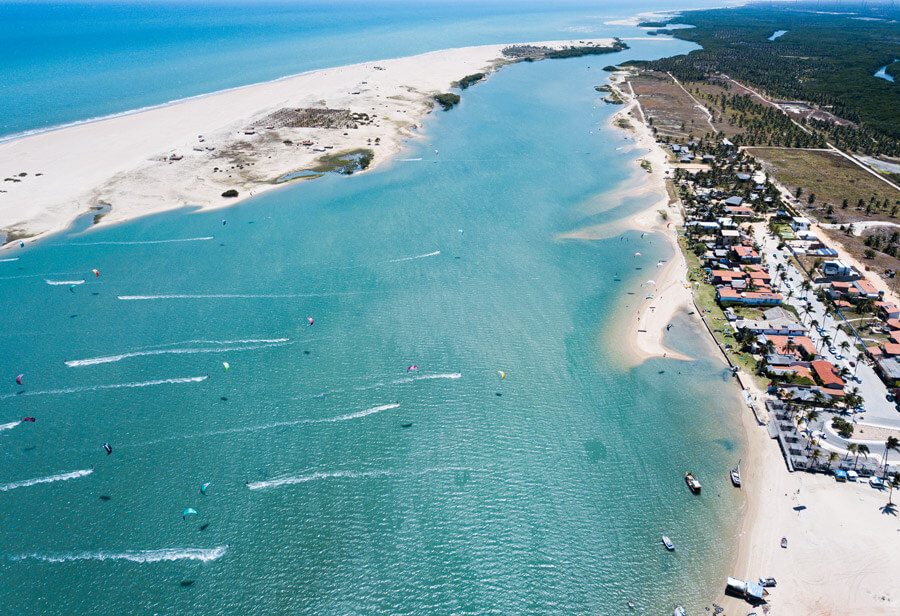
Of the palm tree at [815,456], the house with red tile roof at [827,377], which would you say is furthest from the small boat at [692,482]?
the house with red tile roof at [827,377]

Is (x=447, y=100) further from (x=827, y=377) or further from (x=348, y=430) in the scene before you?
(x=827, y=377)

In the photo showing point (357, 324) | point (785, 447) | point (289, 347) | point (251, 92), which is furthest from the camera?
point (251, 92)

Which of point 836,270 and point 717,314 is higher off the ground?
point 836,270

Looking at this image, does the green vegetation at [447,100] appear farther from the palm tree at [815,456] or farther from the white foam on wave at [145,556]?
the white foam on wave at [145,556]

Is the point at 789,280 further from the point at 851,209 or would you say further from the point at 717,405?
the point at 851,209

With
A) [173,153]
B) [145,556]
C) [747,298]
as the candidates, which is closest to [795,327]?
[747,298]

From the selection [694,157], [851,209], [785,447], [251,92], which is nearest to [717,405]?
[785,447]

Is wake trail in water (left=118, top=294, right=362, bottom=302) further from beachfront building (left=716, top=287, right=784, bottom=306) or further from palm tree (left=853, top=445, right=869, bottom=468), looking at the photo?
palm tree (left=853, top=445, right=869, bottom=468)
